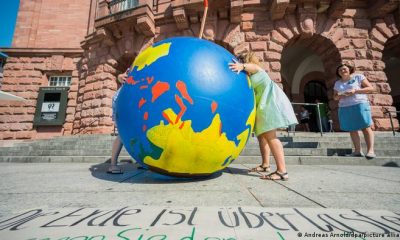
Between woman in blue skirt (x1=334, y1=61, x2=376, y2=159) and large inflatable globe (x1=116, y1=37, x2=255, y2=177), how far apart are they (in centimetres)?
288

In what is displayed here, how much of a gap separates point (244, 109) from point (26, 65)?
14968 mm

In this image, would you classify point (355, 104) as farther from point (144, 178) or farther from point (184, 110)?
point (144, 178)

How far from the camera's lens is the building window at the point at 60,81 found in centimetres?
1260

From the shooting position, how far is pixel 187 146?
6.51ft

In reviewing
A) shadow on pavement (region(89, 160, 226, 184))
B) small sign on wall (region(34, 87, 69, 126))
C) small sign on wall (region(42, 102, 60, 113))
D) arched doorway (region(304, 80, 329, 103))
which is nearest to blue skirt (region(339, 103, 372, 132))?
shadow on pavement (region(89, 160, 226, 184))

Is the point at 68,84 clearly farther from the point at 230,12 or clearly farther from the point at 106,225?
the point at 106,225

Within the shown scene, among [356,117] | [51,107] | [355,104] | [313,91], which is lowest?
[356,117]

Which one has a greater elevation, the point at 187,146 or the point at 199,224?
the point at 187,146

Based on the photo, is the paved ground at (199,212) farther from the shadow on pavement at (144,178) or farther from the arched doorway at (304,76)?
the arched doorway at (304,76)

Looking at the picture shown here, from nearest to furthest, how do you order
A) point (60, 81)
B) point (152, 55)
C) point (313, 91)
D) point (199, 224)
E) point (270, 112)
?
1. point (199, 224)
2. point (152, 55)
3. point (270, 112)
4. point (60, 81)
5. point (313, 91)

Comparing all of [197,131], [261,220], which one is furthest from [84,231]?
[197,131]

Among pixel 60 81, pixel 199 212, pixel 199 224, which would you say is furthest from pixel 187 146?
pixel 60 81

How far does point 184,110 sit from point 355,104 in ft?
12.1

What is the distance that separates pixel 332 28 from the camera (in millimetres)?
8586
